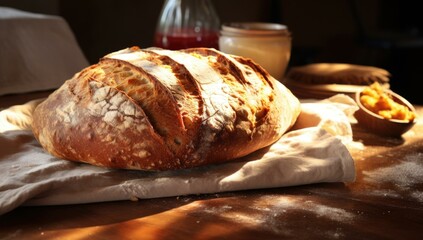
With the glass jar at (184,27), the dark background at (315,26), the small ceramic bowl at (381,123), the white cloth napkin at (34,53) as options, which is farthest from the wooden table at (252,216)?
the dark background at (315,26)

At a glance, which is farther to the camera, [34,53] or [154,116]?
[34,53]

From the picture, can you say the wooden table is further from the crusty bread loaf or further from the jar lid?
the jar lid

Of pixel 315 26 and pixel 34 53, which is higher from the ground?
pixel 34 53

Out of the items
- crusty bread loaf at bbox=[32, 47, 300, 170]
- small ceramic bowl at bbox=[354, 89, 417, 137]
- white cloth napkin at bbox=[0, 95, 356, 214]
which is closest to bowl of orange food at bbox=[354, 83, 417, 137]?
small ceramic bowl at bbox=[354, 89, 417, 137]

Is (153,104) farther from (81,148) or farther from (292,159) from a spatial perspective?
(292,159)

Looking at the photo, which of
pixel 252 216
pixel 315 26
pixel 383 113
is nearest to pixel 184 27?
pixel 383 113

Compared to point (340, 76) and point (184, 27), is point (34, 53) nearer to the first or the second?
point (184, 27)
